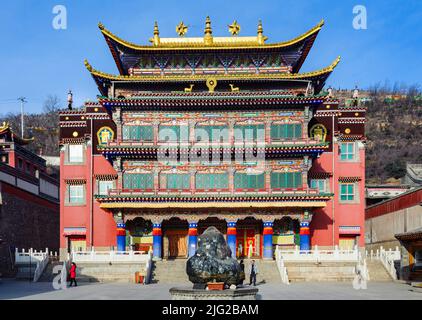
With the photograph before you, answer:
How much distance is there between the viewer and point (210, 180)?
47.4 m

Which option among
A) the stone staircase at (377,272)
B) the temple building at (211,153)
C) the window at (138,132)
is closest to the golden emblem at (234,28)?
the temple building at (211,153)

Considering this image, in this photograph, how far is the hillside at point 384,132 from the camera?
356 ft

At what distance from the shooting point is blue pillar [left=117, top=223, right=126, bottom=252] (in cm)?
4594

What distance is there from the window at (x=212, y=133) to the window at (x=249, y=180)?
3.43 metres

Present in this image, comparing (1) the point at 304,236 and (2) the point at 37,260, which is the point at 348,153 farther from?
(2) the point at 37,260

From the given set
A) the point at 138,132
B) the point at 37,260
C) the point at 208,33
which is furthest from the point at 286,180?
the point at 37,260

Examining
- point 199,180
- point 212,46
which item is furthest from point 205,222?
point 212,46

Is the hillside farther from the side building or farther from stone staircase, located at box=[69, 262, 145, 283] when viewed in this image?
stone staircase, located at box=[69, 262, 145, 283]

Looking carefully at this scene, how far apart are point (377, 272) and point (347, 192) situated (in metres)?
11.6

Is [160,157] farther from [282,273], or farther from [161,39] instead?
[282,273]

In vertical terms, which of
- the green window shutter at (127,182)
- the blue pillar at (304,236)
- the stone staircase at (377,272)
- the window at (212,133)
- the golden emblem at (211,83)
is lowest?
the stone staircase at (377,272)

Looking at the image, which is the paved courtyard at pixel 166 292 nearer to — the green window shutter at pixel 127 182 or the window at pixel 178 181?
the green window shutter at pixel 127 182
